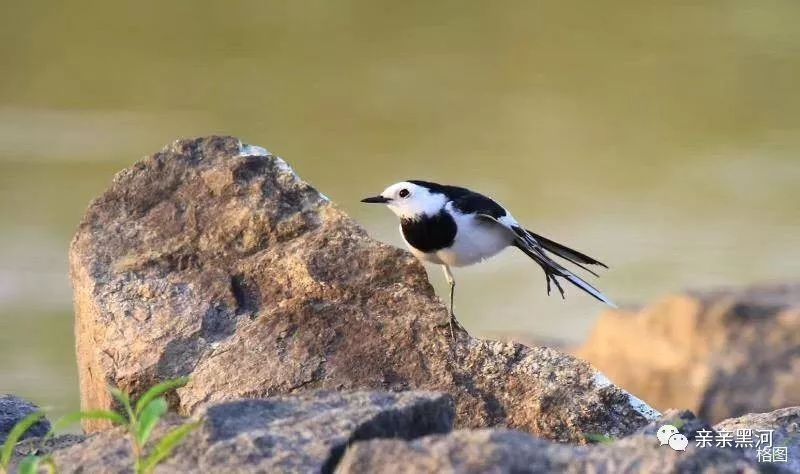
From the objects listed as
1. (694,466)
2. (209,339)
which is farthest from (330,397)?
(209,339)

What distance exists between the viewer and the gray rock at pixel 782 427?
415cm

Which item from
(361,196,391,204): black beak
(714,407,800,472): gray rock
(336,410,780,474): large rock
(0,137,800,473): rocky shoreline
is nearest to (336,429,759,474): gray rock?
(336,410,780,474): large rock

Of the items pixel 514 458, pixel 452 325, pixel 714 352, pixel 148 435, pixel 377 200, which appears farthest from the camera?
pixel 714 352

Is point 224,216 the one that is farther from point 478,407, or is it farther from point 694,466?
point 694,466

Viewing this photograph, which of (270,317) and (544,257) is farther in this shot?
(544,257)

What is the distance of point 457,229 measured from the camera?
5672mm

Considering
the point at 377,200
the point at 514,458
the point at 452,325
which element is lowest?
the point at 514,458

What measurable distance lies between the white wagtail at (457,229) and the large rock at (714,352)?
236cm

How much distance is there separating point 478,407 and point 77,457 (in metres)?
1.48

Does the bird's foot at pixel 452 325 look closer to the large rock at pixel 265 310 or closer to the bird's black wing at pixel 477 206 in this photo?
the large rock at pixel 265 310

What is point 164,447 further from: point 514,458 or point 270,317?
point 270,317

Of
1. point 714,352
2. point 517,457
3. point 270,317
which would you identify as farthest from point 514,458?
point 714,352

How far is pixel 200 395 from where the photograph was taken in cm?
450

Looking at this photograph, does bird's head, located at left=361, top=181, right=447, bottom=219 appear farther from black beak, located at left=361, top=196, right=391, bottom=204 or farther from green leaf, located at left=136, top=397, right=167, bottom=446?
green leaf, located at left=136, top=397, right=167, bottom=446
